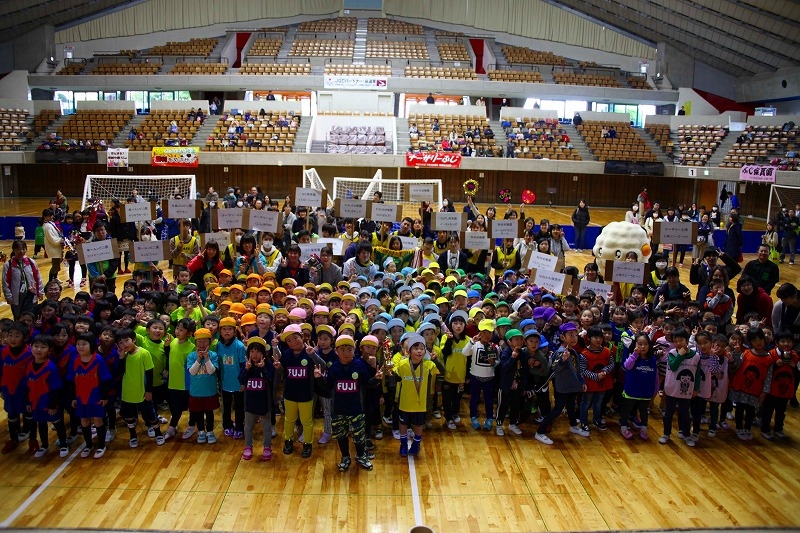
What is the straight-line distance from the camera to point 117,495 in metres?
6.43

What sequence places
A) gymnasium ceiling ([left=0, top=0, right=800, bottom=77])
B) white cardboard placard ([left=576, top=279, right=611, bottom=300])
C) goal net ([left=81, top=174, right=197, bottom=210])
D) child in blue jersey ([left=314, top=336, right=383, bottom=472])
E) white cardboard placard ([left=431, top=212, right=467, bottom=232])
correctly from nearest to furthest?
1. child in blue jersey ([left=314, top=336, right=383, bottom=472])
2. white cardboard placard ([left=576, top=279, right=611, bottom=300])
3. white cardboard placard ([left=431, top=212, right=467, bottom=232])
4. goal net ([left=81, top=174, right=197, bottom=210])
5. gymnasium ceiling ([left=0, top=0, right=800, bottom=77])

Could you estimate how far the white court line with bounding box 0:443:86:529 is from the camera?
594 centimetres

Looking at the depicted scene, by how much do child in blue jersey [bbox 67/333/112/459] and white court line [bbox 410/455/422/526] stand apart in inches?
130

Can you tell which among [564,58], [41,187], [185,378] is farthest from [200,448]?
[564,58]

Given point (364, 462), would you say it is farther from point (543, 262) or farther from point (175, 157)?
point (175, 157)

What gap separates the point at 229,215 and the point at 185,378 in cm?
462

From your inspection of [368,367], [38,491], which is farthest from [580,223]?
[38,491]

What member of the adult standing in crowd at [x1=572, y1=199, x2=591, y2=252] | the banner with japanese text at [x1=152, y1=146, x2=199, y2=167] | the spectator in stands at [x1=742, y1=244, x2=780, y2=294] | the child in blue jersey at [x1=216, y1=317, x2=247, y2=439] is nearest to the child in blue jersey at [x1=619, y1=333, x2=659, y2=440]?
the spectator in stands at [x1=742, y1=244, x2=780, y2=294]

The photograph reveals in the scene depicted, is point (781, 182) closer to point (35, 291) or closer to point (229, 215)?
point (229, 215)

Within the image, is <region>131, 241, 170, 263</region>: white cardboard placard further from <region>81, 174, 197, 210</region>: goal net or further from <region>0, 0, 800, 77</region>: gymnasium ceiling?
<region>0, 0, 800, 77</region>: gymnasium ceiling

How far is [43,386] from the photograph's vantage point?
690 cm

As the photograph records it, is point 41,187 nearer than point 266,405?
No

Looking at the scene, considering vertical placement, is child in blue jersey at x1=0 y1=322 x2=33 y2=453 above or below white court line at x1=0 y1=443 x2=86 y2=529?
above

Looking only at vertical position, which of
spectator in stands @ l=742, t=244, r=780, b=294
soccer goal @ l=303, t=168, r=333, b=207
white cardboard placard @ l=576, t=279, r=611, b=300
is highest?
soccer goal @ l=303, t=168, r=333, b=207
